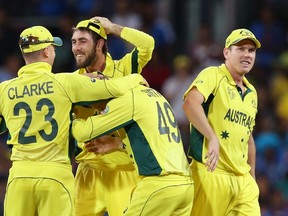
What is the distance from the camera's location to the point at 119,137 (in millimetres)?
8805

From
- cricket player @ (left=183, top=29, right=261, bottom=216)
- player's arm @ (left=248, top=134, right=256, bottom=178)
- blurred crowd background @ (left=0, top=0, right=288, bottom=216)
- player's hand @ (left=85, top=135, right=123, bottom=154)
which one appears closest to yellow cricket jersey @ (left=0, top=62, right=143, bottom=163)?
player's hand @ (left=85, top=135, right=123, bottom=154)

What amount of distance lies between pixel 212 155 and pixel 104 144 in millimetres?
1061

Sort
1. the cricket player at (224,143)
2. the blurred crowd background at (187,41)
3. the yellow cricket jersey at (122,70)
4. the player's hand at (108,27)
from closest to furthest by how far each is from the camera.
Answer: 1. the cricket player at (224,143)
2. the yellow cricket jersey at (122,70)
3. the player's hand at (108,27)
4. the blurred crowd background at (187,41)

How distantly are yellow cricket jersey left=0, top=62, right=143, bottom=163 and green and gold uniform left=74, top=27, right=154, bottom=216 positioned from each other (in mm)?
590

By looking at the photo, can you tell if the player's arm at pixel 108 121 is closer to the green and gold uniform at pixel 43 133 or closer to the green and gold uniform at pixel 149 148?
the green and gold uniform at pixel 149 148

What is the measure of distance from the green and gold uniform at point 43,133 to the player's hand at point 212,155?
35.0 inches

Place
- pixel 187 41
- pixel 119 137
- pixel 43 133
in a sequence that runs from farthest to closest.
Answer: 1. pixel 187 41
2. pixel 119 137
3. pixel 43 133

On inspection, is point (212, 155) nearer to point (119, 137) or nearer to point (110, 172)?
point (119, 137)

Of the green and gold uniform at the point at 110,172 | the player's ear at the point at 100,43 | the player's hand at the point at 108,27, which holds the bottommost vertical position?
the green and gold uniform at the point at 110,172

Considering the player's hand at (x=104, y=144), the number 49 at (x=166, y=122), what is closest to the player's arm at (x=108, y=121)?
the number 49 at (x=166, y=122)

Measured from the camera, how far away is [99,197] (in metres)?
9.13

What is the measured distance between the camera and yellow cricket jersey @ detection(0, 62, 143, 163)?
829 cm

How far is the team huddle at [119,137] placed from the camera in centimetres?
824

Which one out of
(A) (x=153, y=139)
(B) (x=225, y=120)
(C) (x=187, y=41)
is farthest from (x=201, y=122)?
(C) (x=187, y=41)
